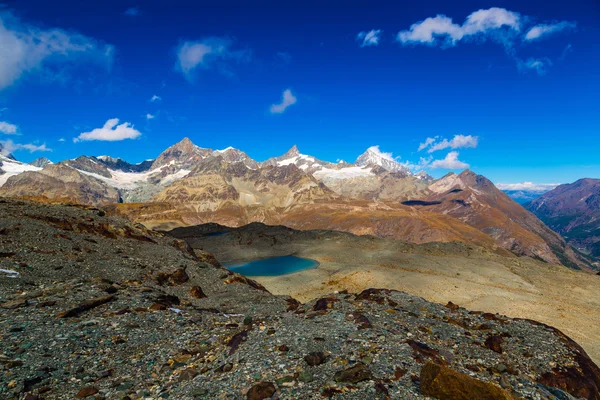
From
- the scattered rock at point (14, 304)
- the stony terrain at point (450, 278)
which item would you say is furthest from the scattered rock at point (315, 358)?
the stony terrain at point (450, 278)

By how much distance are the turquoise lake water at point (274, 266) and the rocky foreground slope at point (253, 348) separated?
47369 mm

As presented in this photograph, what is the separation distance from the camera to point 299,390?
11.8 metres

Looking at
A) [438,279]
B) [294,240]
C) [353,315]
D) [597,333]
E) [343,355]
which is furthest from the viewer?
[294,240]

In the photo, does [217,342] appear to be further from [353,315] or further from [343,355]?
[353,315]

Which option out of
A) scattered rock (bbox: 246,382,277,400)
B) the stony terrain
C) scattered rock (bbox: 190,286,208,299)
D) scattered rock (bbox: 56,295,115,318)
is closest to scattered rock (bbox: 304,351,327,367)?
scattered rock (bbox: 246,382,277,400)

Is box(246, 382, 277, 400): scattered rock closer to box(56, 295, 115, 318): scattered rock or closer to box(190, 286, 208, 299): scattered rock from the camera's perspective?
box(56, 295, 115, 318): scattered rock

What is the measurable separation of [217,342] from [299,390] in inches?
291

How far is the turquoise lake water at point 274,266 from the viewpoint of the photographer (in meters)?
78.0

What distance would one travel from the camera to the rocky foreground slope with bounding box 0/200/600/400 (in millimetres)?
12133

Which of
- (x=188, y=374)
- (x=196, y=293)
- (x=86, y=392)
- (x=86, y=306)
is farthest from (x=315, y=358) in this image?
(x=196, y=293)

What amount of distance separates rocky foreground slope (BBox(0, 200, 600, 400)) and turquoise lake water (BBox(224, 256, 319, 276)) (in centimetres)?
4737

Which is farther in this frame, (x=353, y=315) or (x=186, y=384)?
(x=353, y=315)

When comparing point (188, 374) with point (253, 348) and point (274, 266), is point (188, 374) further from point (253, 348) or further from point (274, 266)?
point (274, 266)

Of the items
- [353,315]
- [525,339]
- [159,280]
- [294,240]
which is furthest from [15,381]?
[294,240]
